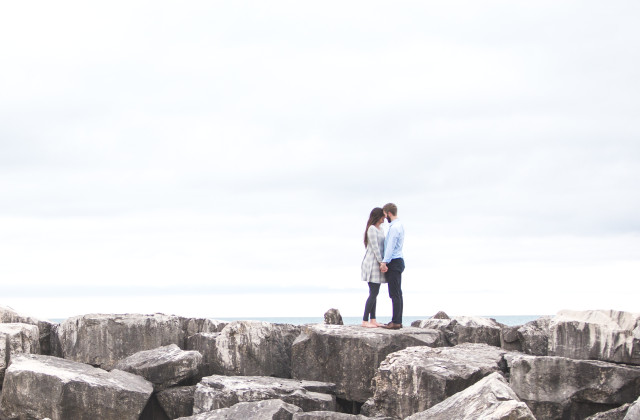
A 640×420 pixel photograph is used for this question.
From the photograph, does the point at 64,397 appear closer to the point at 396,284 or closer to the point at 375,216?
the point at 396,284

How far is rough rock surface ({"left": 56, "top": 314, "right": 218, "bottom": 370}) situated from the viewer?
13.6 metres

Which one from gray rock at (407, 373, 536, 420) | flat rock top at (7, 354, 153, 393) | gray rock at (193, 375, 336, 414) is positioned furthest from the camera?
flat rock top at (7, 354, 153, 393)

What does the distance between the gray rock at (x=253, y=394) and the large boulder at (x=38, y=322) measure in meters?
3.77

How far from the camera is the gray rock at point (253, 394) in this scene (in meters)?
11.5

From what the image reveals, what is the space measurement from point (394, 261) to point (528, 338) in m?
2.45

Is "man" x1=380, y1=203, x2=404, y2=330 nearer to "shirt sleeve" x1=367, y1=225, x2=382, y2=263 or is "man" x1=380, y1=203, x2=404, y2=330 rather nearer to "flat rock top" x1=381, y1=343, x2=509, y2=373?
"shirt sleeve" x1=367, y1=225, x2=382, y2=263

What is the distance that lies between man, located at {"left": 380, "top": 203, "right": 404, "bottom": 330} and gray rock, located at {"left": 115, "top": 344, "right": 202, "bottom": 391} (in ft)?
10.6

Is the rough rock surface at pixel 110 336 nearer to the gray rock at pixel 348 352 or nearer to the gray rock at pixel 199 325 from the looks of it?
the gray rock at pixel 199 325

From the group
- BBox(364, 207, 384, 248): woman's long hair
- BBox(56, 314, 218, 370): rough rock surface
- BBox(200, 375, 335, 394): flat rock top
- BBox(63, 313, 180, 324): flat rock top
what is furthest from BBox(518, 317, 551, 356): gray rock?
BBox(63, 313, 180, 324): flat rock top

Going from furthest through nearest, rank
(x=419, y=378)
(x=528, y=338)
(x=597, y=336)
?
(x=528, y=338), (x=597, y=336), (x=419, y=378)

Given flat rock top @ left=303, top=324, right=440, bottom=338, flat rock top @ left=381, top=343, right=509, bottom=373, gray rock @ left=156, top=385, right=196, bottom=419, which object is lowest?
gray rock @ left=156, top=385, right=196, bottom=419

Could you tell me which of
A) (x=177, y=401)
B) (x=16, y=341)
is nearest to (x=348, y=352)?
(x=177, y=401)

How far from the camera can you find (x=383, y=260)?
13.1m

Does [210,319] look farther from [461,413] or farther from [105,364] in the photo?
[461,413]
